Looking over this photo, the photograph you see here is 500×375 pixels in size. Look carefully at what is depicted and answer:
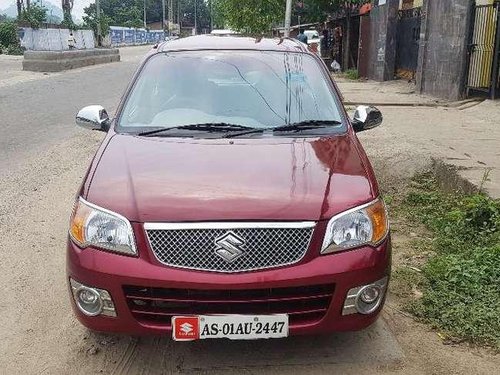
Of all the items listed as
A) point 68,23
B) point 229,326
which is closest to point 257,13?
point 68,23

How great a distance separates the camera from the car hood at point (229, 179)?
9.07 feet

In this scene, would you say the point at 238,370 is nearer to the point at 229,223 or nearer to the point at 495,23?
the point at 229,223

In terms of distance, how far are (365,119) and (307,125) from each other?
673 millimetres

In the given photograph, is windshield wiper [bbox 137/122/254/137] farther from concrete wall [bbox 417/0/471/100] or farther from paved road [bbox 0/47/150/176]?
concrete wall [bbox 417/0/471/100]

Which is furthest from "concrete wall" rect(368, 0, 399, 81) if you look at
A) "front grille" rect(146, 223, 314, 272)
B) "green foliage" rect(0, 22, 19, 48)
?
"green foliage" rect(0, 22, 19, 48)

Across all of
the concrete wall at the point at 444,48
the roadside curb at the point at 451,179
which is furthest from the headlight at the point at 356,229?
the concrete wall at the point at 444,48

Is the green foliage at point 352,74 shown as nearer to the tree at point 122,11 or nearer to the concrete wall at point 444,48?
the concrete wall at point 444,48

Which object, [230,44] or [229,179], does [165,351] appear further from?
[230,44]

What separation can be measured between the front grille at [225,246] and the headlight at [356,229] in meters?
0.16

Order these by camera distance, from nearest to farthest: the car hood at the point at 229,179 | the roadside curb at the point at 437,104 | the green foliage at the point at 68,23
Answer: the car hood at the point at 229,179 → the roadside curb at the point at 437,104 → the green foliage at the point at 68,23

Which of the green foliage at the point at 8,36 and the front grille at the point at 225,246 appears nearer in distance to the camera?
the front grille at the point at 225,246

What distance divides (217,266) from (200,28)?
11607 centimetres

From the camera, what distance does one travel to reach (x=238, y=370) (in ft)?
9.86

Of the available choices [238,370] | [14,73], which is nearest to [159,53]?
[238,370]
